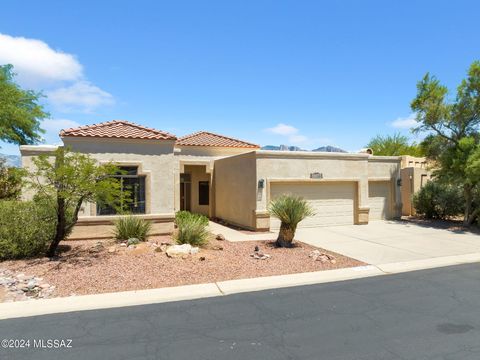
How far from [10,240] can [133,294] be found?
4.46m

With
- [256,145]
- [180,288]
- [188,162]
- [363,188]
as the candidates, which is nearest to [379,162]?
[363,188]

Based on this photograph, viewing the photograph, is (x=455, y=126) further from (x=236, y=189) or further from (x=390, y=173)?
(x=236, y=189)

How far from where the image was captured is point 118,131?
14.6 metres

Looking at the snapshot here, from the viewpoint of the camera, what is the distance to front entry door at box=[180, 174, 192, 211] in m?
22.8

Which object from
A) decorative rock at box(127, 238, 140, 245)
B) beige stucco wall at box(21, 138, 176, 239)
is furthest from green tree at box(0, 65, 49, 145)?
decorative rock at box(127, 238, 140, 245)

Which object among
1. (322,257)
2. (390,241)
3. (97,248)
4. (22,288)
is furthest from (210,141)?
(22,288)

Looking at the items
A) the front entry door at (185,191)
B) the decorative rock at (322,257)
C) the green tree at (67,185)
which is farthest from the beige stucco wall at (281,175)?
the green tree at (67,185)

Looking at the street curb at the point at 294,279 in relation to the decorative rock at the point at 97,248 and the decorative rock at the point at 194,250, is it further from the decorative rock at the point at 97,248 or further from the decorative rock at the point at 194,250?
the decorative rock at the point at 97,248

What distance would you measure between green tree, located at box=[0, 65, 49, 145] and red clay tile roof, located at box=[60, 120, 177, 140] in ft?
33.2

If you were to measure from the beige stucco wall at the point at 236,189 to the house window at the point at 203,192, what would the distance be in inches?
46.7

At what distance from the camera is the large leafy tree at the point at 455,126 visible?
1705 centimetres

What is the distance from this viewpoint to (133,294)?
7586 millimetres

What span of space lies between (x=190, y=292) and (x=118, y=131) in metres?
8.93

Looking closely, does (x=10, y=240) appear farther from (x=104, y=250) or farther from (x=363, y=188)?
(x=363, y=188)
